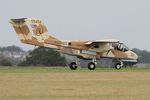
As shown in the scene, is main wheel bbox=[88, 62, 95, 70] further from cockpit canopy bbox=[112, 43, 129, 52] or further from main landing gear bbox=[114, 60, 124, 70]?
cockpit canopy bbox=[112, 43, 129, 52]

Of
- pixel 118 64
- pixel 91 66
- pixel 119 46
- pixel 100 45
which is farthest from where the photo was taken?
pixel 118 64

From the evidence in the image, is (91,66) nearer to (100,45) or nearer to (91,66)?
(91,66)

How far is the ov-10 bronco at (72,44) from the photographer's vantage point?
59938 millimetres

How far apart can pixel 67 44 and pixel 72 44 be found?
466 mm

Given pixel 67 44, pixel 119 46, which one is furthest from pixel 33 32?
pixel 119 46

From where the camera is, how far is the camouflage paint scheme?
60.0 meters

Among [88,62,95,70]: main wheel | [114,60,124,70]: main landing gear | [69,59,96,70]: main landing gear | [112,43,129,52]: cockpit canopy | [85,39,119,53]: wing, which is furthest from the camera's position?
[112,43,129,52]: cockpit canopy

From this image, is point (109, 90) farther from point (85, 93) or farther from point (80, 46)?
point (80, 46)

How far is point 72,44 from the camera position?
197ft

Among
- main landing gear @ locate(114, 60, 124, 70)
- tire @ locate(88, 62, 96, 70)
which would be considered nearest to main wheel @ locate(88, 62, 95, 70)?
tire @ locate(88, 62, 96, 70)

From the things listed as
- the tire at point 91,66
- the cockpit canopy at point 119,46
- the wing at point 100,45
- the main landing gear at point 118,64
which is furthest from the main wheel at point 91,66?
the cockpit canopy at point 119,46

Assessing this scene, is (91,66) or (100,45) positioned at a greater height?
(100,45)

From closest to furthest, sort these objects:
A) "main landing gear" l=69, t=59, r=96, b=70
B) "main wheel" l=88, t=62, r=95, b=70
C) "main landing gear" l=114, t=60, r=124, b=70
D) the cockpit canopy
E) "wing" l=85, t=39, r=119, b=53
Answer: "main wheel" l=88, t=62, r=95, b=70
"main landing gear" l=69, t=59, r=96, b=70
"wing" l=85, t=39, r=119, b=53
"main landing gear" l=114, t=60, r=124, b=70
the cockpit canopy

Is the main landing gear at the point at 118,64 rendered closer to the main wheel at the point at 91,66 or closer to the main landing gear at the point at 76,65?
the main landing gear at the point at 76,65
